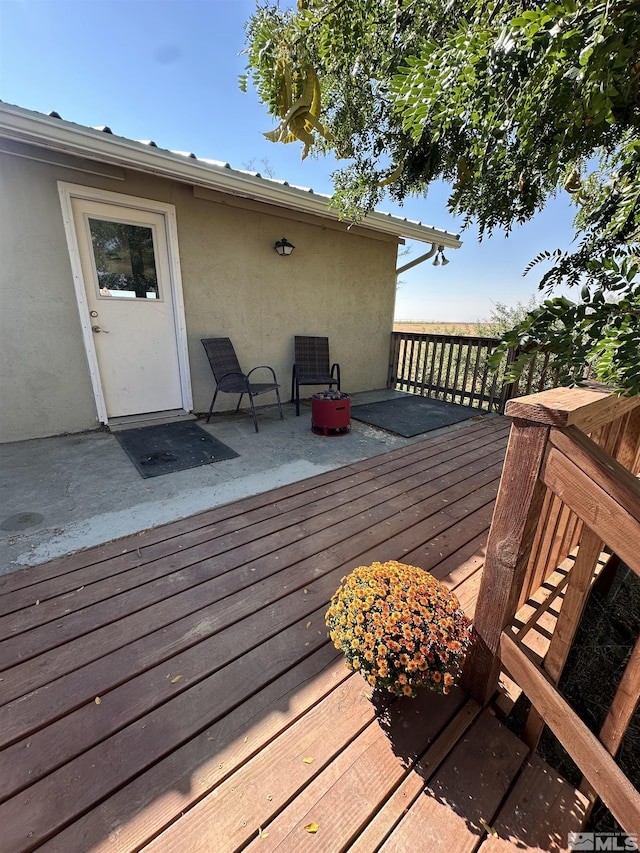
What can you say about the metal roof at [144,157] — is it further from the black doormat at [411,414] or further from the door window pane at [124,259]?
the black doormat at [411,414]

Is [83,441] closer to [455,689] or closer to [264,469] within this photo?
[264,469]

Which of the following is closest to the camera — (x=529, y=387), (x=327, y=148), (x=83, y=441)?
(x=327, y=148)

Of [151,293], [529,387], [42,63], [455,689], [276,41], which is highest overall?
[42,63]

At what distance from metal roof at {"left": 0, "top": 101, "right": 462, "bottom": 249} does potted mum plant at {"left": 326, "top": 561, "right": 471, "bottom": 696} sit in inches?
134

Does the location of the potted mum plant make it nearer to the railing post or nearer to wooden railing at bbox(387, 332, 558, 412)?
the railing post

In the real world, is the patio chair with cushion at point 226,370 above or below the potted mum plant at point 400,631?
above

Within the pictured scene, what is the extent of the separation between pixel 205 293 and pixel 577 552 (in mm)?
3945

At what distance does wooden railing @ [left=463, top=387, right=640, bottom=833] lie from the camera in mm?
819

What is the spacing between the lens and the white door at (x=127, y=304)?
127 inches

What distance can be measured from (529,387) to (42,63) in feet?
18.9

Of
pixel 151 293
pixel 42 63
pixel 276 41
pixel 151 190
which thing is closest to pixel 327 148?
pixel 276 41

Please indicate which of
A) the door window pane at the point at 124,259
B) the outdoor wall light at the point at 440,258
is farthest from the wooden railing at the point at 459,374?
the door window pane at the point at 124,259

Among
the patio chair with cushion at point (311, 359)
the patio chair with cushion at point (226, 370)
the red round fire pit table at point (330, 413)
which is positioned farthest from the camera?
the patio chair with cushion at point (311, 359)

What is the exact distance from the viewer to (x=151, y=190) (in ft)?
11.0
